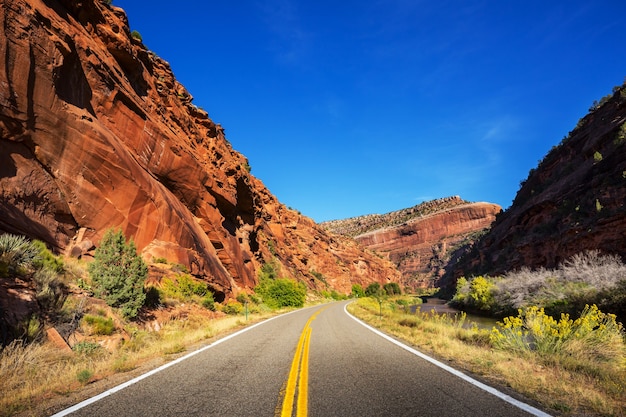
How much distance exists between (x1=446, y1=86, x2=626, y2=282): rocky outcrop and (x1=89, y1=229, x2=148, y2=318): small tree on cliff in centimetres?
3345

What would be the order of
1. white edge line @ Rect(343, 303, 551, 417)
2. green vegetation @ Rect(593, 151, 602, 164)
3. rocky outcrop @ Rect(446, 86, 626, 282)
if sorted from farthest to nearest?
green vegetation @ Rect(593, 151, 602, 164), rocky outcrop @ Rect(446, 86, 626, 282), white edge line @ Rect(343, 303, 551, 417)

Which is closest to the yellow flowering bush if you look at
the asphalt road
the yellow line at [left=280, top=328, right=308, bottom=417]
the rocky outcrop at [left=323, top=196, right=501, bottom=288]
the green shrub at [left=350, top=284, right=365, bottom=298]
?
the asphalt road

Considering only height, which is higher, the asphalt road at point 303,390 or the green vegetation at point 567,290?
the green vegetation at point 567,290

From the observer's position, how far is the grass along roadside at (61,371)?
4629 mm

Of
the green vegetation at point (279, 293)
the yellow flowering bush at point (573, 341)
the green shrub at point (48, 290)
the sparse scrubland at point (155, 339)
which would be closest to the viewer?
the sparse scrubland at point (155, 339)

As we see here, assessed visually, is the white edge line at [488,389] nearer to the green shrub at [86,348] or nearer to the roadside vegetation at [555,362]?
the roadside vegetation at [555,362]

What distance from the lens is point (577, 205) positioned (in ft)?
112

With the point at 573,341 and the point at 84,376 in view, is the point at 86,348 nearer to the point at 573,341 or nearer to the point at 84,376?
the point at 84,376

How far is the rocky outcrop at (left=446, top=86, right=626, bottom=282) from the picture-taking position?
1108 inches

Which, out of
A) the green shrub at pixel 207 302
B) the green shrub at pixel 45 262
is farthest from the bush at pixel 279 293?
the green shrub at pixel 45 262

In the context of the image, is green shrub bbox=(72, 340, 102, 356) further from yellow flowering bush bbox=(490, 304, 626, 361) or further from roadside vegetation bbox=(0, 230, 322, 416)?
yellow flowering bush bbox=(490, 304, 626, 361)

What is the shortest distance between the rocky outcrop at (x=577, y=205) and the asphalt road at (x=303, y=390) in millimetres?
29163

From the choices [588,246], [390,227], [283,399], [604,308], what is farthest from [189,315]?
[390,227]

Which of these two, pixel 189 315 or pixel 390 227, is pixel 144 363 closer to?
pixel 189 315
